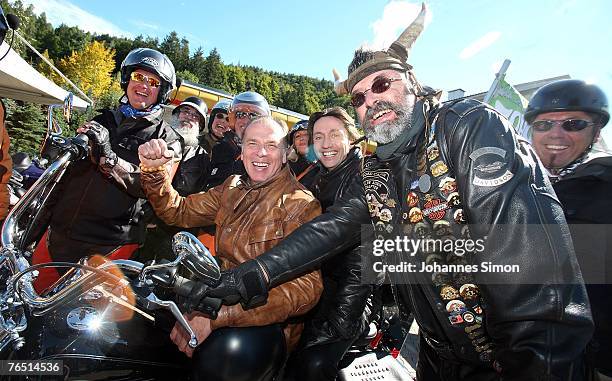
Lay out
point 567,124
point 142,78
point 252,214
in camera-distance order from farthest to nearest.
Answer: point 142,78 < point 567,124 < point 252,214

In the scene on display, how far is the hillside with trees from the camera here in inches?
624

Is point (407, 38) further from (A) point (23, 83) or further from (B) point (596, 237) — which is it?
(A) point (23, 83)

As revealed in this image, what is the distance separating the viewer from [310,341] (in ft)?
7.75

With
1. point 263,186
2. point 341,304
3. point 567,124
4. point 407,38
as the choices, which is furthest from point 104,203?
point 567,124

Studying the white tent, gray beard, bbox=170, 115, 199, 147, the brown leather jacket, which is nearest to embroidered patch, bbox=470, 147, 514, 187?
the brown leather jacket

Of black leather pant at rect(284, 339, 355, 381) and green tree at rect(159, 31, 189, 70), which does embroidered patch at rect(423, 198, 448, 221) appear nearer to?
black leather pant at rect(284, 339, 355, 381)

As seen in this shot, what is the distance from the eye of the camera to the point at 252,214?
6.24 ft

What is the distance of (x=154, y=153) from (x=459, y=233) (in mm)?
1673

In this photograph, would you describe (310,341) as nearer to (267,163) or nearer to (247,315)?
(247,315)

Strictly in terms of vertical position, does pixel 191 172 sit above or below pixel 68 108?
below

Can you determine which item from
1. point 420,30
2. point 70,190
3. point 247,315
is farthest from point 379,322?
point 70,190

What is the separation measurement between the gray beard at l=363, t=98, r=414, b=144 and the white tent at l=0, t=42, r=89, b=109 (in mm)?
6875

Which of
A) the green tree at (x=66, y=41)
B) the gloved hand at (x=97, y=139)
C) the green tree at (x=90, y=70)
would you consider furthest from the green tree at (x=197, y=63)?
the gloved hand at (x=97, y=139)

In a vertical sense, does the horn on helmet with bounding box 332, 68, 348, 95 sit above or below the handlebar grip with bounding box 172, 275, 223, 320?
above
